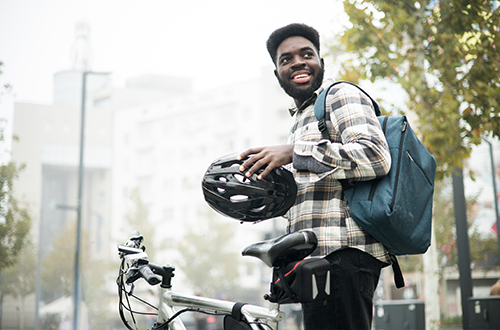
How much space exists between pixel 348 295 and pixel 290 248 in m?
0.28

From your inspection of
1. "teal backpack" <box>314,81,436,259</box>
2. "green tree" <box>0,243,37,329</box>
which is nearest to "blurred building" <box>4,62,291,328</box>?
"green tree" <box>0,243,37,329</box>

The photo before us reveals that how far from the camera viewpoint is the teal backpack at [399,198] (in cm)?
164

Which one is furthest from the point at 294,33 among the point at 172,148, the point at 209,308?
the point at 172,148

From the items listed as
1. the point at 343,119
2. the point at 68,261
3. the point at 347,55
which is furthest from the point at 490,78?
the point at 68,261

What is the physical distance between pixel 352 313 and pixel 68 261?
18.9m

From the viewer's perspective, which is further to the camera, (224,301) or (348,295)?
(224,301)

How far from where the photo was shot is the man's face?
208cm

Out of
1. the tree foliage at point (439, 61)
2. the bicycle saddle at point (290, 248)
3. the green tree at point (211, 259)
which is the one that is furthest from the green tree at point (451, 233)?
the green tree at point (211, 259)

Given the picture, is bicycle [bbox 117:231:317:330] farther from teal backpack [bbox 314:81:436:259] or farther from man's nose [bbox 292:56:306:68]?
man's nose [bbox 292:56:306:68]

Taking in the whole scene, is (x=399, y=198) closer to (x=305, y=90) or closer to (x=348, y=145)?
(x=348, y=145)

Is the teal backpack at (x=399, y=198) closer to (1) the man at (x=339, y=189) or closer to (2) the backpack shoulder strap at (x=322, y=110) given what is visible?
(1) the man at (x=339, y=189)

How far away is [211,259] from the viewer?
3953cm

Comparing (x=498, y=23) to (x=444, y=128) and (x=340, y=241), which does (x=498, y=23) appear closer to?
(x=444, y=128)

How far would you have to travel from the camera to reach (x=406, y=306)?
12.1 metres
